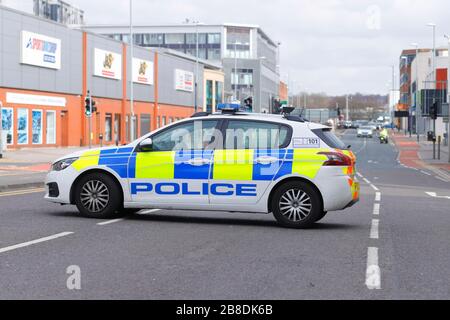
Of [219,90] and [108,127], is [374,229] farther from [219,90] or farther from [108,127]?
[219,90]

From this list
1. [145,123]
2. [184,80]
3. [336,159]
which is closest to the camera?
[336,159]

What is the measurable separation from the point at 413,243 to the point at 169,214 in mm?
4553

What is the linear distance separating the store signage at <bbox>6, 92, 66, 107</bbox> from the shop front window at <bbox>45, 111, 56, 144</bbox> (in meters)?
0.65

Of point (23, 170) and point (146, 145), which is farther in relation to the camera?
point (23, 170)

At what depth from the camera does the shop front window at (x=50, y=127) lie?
51.3m

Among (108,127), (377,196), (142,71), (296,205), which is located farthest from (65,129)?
(296,205)

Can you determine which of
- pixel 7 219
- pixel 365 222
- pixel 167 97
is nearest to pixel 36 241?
pixel 7 219

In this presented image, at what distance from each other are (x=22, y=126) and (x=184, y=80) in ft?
113

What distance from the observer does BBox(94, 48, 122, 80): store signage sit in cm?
5872

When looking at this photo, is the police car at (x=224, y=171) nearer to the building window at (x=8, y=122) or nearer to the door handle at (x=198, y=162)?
the door handle at (x=198, y=162)

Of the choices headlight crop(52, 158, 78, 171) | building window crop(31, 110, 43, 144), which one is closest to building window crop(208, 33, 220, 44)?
building window crop(31, 110, 43, 144)

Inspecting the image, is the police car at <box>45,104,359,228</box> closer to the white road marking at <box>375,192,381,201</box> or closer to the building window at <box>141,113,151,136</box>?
the white road marking at <box>375,192,381,201</box>

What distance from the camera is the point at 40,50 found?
4969 cm
